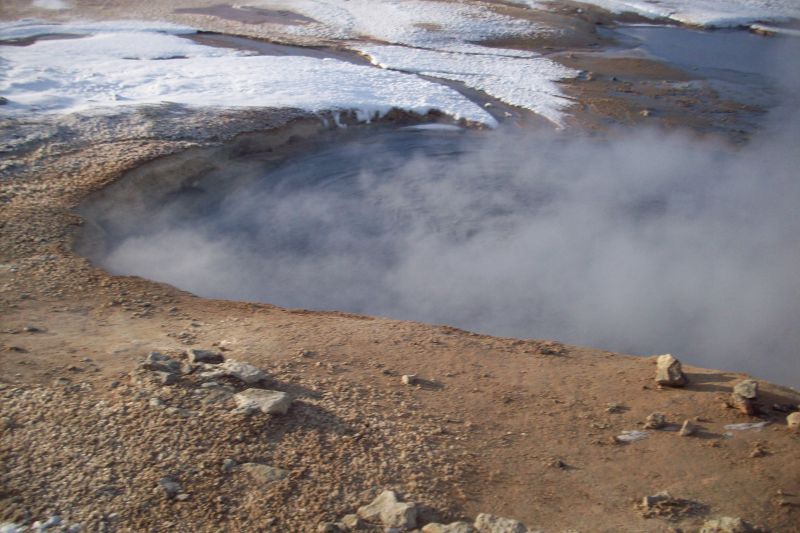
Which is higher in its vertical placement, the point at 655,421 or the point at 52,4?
the point at 52,4

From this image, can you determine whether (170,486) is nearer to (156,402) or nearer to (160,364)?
(156,402)

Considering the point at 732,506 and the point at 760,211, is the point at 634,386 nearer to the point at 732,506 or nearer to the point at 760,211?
the point at 732,506

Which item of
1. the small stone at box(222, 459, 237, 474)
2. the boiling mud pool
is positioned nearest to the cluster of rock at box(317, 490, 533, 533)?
the small stone at box(222, 459, 237, 474)

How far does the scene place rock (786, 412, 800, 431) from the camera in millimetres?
4359

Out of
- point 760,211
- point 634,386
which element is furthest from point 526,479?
point 760,211

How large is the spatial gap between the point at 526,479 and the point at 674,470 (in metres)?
0.79

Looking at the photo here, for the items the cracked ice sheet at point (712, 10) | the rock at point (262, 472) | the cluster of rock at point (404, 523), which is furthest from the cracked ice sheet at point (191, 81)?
the cracked ice sheet at point (712, 10)

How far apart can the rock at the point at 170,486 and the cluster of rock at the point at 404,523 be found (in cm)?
69

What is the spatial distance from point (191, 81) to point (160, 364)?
7.33m

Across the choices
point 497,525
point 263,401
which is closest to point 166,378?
point 263,401

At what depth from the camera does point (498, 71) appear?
1330 centimetres

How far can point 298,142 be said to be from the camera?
9.94 m

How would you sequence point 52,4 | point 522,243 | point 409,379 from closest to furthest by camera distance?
point 409,379 < point 522,243 < point 52,4

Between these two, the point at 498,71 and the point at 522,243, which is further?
the point at 498,71
